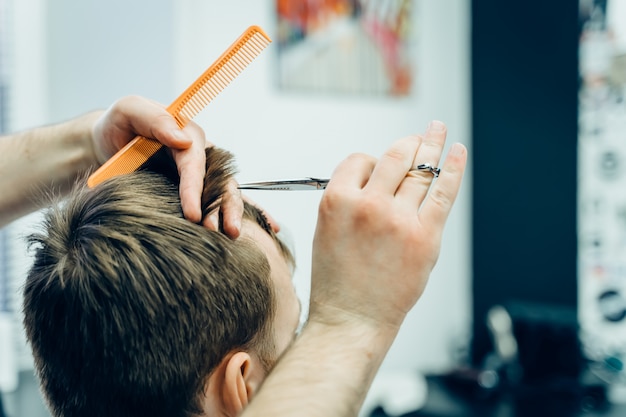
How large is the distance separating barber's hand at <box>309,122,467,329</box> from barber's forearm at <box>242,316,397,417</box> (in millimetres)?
18

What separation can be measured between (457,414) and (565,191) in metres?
1.13

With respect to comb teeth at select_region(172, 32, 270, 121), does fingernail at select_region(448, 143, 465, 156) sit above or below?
below

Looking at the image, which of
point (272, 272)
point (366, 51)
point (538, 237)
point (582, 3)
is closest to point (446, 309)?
point (538, 237)

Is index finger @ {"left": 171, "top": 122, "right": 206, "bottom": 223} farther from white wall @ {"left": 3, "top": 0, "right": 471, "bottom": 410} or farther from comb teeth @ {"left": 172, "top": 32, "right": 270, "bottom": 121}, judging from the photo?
white wall @ {"left": 3, "top": 0, "right": 471, "bottom": 410}

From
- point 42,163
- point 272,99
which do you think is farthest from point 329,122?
point 42,163

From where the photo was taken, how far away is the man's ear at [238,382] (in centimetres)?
88

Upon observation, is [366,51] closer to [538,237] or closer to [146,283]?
[538,237]

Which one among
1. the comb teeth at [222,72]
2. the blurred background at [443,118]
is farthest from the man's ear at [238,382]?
the blurred background at [443,118]

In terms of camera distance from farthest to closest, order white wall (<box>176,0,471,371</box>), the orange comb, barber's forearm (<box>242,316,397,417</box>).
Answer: white wall (<box>176,0,471,371</box>) → the orange comb → barber's forearm (<box>242,316,397,417</box>)

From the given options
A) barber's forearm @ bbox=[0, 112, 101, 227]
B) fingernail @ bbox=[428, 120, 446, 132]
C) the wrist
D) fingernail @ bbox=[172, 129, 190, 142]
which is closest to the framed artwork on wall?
barber's forearm @ bbox=[0, 112, 101, 227]

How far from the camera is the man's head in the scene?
0.84 meters

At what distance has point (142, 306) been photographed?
835 mm

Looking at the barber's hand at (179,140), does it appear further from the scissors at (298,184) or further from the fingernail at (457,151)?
the fingernail at (457,151)

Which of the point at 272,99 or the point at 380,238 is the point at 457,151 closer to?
the point at 380,238
